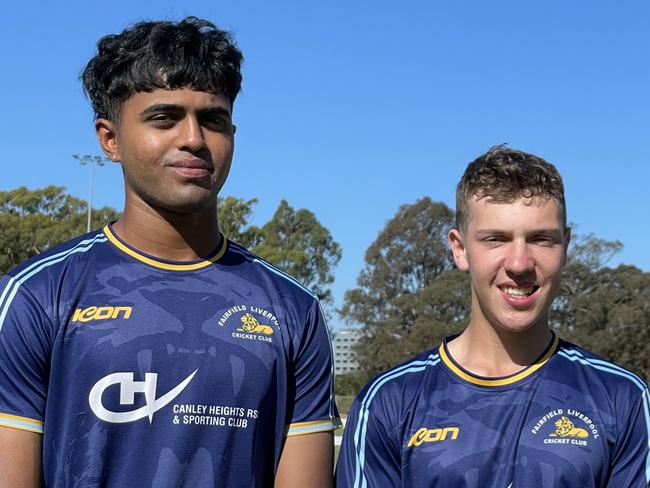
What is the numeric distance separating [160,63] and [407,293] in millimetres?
45569

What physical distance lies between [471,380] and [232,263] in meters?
1.02

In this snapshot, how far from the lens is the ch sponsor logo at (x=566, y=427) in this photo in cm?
339

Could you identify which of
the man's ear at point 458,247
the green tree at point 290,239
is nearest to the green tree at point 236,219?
the green tree at point 290,239

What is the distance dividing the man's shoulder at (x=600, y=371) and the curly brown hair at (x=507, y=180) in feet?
1.67

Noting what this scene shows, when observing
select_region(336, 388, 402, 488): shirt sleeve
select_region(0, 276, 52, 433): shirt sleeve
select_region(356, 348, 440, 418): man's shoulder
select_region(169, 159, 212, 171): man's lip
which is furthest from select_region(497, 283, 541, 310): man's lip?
select_region(0, 276, 52, 433): shirt sleeve

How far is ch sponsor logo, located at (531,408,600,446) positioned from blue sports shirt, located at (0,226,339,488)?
795mm

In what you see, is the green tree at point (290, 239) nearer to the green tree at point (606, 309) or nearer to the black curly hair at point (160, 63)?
the green tree at point (606, 309)

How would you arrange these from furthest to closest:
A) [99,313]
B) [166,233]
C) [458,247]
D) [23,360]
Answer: [458,247]
[166,233]
[99,313]
[23,360]

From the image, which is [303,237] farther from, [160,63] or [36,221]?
[160,63]

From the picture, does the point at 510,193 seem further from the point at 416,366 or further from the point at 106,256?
the point at 106,256

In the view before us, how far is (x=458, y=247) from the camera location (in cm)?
386

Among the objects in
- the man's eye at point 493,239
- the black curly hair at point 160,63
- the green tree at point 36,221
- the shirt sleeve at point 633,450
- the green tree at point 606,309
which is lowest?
the shirt sleeve at point 633,450

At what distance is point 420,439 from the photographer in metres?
3.47

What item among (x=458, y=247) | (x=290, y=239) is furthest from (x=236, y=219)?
(x=458, y=247)
